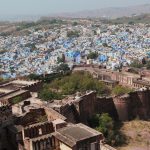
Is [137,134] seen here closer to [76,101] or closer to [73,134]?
[76,101]

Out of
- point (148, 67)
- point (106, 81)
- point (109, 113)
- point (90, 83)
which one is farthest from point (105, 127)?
point (148, 67)

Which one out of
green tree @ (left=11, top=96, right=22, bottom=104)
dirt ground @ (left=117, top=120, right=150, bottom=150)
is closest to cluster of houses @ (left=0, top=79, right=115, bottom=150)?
green tree @ (left=11, top=96, right=22, bottom=104)

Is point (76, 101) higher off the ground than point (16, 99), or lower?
higher

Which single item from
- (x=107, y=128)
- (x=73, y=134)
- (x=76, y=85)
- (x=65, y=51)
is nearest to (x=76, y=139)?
(x=73, y=134)

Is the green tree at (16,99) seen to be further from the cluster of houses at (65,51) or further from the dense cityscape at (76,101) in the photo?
the cluster of houses at (65,51)

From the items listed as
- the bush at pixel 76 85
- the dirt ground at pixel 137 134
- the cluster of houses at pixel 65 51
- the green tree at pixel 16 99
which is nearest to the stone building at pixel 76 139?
the dirt ground at pixel 137 134

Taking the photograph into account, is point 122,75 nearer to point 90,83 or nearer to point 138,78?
point 138,78

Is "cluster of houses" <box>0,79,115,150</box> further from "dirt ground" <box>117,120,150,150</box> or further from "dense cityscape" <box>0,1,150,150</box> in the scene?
"dirt ground" <box>117,120,150,150</box>

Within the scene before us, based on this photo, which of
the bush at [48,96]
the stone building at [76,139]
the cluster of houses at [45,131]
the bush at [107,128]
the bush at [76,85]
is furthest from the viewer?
the bush at [76,85]
